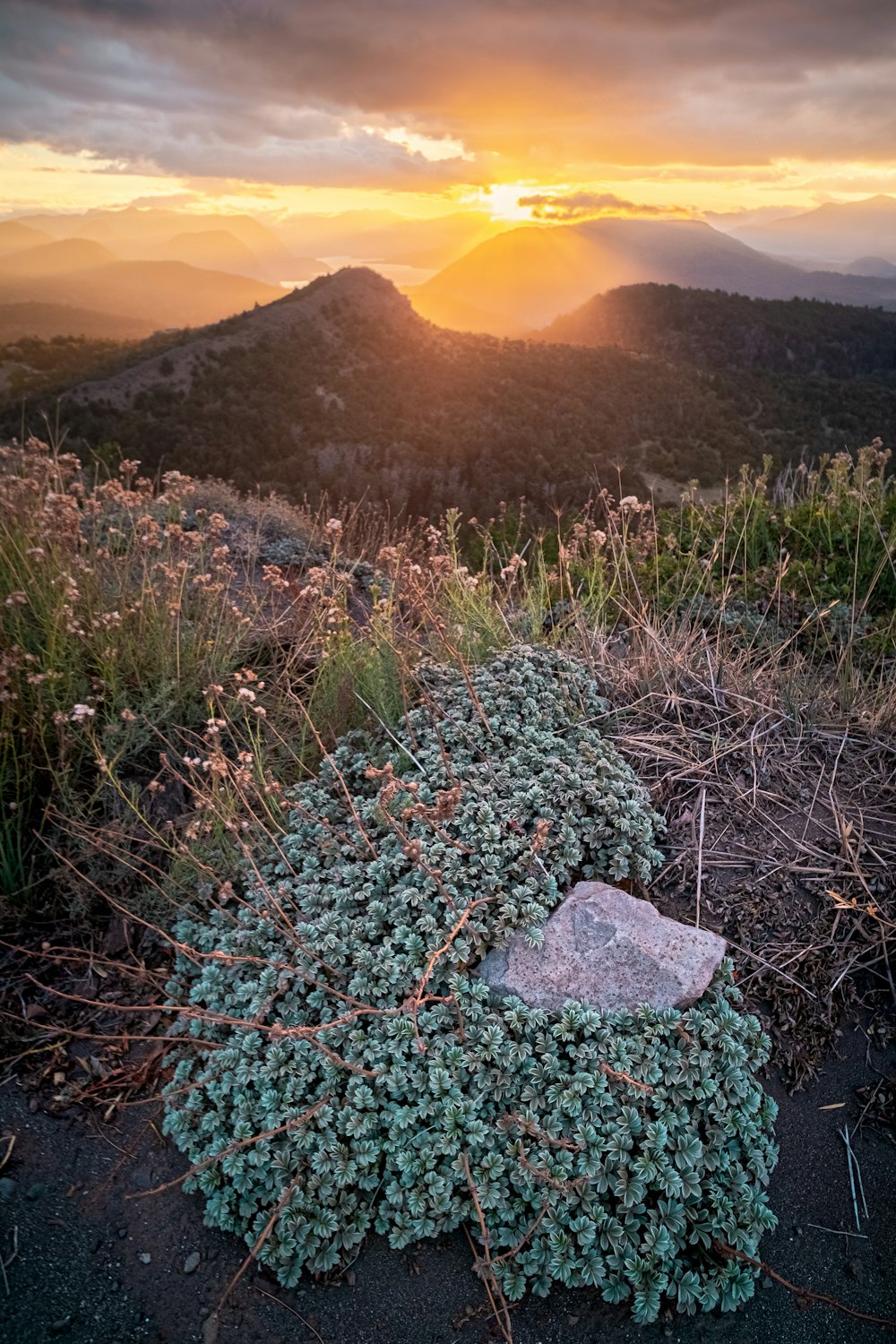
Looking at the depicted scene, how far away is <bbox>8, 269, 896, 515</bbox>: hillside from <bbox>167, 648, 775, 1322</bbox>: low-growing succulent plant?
92.0 feet

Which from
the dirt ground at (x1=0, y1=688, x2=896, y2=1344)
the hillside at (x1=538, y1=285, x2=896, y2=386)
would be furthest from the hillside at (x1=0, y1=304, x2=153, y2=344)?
the dirt ground at (x1=0, y1=688, x2=896, y2=1344)

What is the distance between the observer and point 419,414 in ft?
132

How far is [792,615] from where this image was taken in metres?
5.52

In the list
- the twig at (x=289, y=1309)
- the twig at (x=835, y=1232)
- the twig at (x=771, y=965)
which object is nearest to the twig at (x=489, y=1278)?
the twig at (x=289, y=1309)

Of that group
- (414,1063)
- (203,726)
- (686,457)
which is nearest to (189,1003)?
(414,1063)

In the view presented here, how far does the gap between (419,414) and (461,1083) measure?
40.4 metres

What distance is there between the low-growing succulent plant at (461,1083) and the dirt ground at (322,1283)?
3.9 inches

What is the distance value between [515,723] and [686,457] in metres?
37.4

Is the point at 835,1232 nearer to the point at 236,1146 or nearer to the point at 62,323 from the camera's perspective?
the point at 236,1146

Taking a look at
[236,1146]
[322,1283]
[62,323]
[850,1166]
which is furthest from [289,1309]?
[62,323]

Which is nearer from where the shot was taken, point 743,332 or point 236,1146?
point 236,1146

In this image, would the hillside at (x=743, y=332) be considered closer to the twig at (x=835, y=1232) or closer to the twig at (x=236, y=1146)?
the twig at (x=835, y=1232)

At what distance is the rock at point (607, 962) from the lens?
2.83 meters

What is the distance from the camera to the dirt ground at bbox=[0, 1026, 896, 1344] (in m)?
2.32
